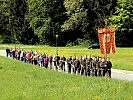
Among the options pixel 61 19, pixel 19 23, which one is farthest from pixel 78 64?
pixel 19 23

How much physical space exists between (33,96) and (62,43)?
76.1 m

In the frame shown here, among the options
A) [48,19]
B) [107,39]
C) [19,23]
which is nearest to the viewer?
[107,39]

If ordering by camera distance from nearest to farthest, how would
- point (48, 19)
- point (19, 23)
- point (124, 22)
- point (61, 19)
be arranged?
1. point (124, 22)
2. point (48, 19)
3. point (61, 19)
4. point (19, 23)

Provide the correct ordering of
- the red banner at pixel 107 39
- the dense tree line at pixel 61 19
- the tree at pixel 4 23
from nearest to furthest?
the red banner at pixel 107 39 < the dense tree line at pixel 61 19 < the tree at pixel 4 23

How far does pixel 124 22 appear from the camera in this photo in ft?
246

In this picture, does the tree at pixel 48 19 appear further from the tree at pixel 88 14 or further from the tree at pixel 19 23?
the tree at pixel 19 23

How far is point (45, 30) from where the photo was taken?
8588cm

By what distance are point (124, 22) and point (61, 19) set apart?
1805cm

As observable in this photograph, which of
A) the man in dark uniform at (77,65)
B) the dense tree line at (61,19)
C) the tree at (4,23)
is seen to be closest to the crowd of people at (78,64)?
the man in dark uniform at (77,65)

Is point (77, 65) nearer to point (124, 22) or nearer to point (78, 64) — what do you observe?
point (78, 64)

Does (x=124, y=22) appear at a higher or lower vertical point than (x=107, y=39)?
higher

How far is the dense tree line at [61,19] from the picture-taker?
7681 centimetres

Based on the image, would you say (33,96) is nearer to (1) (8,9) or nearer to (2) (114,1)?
(2) (114,1)

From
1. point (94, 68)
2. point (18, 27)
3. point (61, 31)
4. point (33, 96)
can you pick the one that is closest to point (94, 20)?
point (61, 31)
